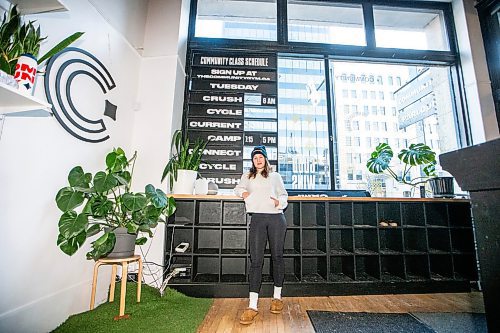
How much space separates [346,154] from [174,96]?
2.47 m

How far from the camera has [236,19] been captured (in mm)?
3559

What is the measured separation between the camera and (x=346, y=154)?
3.28 metres

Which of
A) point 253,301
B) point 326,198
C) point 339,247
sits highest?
point 326,198

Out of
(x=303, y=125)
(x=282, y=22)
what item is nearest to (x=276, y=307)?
(x=303, y=125)

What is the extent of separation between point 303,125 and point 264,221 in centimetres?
175

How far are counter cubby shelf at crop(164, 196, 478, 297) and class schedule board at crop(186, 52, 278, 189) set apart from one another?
0.60 metres

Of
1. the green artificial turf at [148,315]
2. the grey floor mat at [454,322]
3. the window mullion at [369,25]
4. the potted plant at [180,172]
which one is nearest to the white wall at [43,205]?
the green artificial turf at [148,315]

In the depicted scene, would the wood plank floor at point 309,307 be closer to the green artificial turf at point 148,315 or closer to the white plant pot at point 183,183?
the green artificial turf at point 148,315

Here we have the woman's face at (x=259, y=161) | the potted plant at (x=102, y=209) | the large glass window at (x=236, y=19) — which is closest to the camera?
the potted plant at (x=102, y=209)

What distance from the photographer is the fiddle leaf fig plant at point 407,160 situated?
2871 millimetres

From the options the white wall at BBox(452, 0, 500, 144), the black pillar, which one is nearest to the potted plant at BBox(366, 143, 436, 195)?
the white wall at BBox(452, 0, 500, 144)

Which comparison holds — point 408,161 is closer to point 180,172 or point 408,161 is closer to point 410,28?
point 410,28

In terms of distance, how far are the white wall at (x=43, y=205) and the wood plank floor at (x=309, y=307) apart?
44.2 inches

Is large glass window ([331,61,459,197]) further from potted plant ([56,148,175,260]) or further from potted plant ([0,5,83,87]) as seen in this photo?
potted plant ([0,5,83,87])
